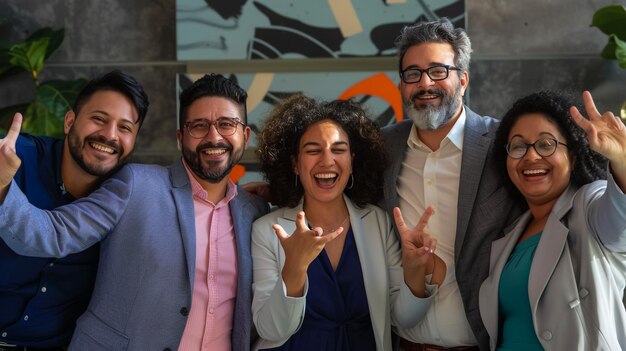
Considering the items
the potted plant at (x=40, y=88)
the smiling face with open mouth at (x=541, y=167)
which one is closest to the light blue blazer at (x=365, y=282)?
the smiling face with open mouth at (x=541, y=167)

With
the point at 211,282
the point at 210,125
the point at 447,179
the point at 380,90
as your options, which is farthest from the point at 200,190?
the point at 380,90

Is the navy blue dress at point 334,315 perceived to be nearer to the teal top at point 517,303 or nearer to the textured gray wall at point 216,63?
the teal top at point 517,303

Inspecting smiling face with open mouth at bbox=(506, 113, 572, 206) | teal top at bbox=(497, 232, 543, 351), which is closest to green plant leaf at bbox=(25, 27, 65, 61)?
smiling face with open mouth at bbox=(506, 113, 572, 206)

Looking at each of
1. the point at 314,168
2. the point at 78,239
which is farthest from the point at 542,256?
Result: the point at 78,239

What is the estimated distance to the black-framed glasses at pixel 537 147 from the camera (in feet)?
6.85

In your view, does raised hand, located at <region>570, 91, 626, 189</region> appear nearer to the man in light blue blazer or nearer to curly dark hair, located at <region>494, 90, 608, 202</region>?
curly dark hair, located at <region>494, 90, 608, 202</region>

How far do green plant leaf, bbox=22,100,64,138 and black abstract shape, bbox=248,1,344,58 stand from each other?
4.44 feet

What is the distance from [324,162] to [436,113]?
0.53 m

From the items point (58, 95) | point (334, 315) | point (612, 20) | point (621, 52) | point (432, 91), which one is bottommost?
point (334, 315)

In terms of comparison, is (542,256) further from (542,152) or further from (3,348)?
(3,348)

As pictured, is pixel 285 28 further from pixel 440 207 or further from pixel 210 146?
pixel 440 207

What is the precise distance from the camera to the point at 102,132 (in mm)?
2230

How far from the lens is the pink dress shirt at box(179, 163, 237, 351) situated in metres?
2.16

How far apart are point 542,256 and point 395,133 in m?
0.94
